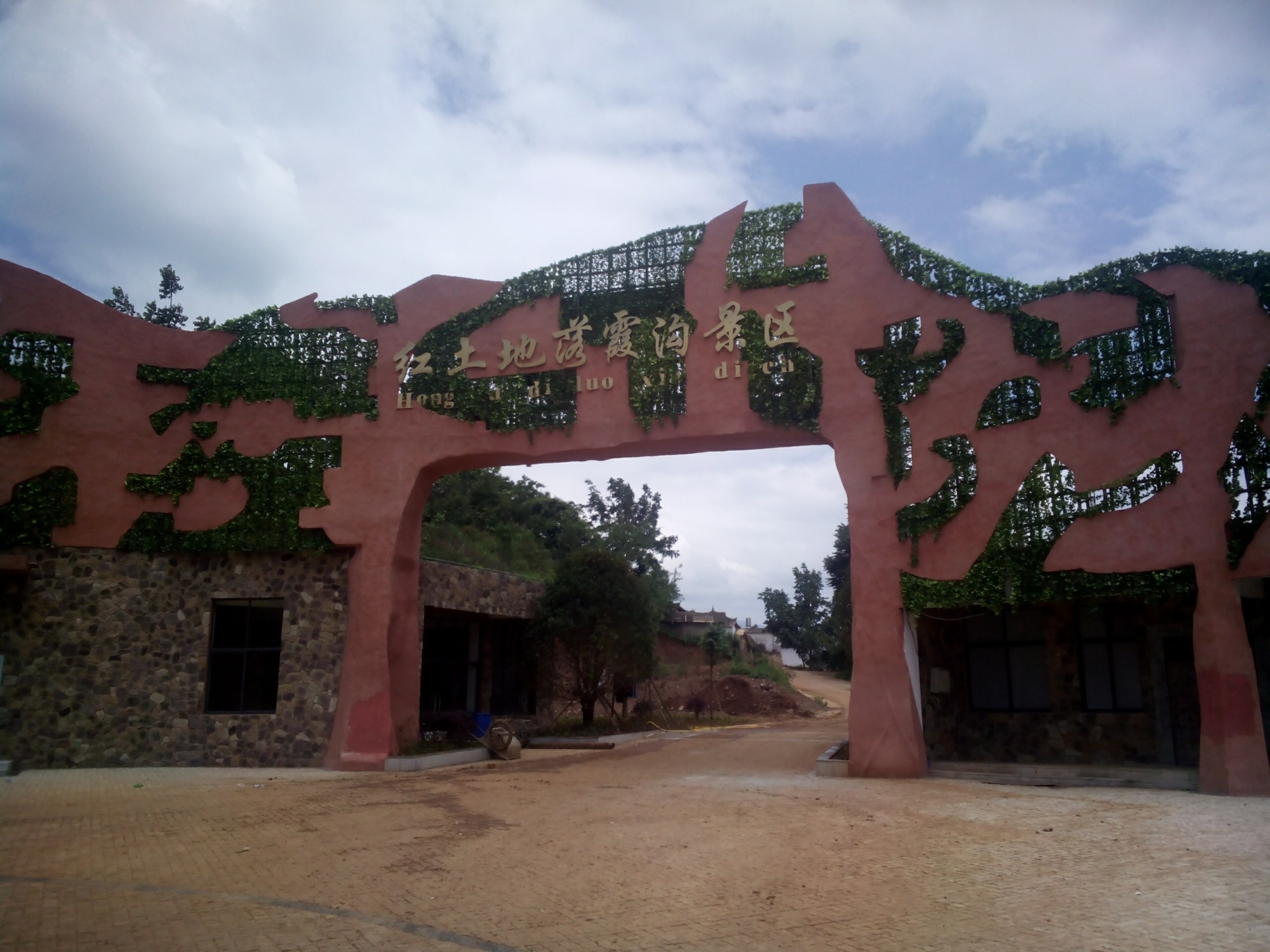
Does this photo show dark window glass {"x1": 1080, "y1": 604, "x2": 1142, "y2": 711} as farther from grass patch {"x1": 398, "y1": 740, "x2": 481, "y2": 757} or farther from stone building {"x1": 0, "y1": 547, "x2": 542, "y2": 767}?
stone building {"x1": 0, "y1": 547, "x2": 542, "y2": 767}

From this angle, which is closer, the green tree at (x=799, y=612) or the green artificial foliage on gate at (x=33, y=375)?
the green artificial foliage on gate at (x=33, y=375)

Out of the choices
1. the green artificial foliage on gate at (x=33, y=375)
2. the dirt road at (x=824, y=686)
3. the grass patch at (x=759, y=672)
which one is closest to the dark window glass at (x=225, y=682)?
the green artificial foliage on gate at (x=33, y=375)

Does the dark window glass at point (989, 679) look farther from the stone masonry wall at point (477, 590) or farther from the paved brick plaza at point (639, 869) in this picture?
the stone masonry wall at point (477, 590)

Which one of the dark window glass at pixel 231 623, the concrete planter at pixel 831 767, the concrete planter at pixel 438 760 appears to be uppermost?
the dark window glass at pixel 231 623

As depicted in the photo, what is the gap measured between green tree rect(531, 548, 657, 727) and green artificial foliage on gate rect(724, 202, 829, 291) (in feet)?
29.2

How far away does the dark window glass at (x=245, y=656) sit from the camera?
16062 mm

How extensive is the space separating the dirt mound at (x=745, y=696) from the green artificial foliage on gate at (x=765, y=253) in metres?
21.5

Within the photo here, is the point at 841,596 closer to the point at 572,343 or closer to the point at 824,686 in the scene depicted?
the point at 824,686

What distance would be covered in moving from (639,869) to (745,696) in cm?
2863

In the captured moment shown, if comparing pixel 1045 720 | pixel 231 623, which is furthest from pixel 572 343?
pixel 1045 720

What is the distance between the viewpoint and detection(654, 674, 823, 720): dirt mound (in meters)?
34.5

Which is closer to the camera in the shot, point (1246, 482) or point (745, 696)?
point (1246, 482)

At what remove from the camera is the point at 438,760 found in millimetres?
16000

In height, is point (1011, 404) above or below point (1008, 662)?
above
